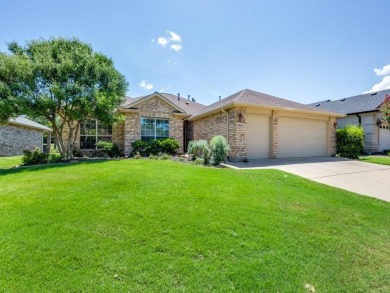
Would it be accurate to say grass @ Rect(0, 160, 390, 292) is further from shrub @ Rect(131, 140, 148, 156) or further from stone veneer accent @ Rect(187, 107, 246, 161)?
shrub @ Rect(131, 140, 148, 156)

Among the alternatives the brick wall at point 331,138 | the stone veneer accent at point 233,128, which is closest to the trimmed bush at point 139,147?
the stone veneer accent at point 233,128

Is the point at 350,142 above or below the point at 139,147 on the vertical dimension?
above

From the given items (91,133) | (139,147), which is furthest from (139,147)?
(91,133)

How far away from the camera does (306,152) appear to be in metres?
14.1

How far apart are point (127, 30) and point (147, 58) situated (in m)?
2.88

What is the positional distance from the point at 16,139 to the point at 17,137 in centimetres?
22

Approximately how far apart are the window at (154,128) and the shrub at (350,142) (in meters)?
12.9

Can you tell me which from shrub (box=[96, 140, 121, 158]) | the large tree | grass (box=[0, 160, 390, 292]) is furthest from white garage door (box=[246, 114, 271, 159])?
shrub (box=[96, 140, 121, 158])

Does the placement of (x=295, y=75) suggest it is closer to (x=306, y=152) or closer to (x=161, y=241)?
(x=306, y=152)

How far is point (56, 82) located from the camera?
10.2 metres

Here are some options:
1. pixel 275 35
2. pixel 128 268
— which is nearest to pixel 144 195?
pixel 128 268

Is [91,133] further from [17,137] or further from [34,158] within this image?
[17,137]

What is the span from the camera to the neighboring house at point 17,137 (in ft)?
52.9

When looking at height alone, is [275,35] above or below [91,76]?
above
